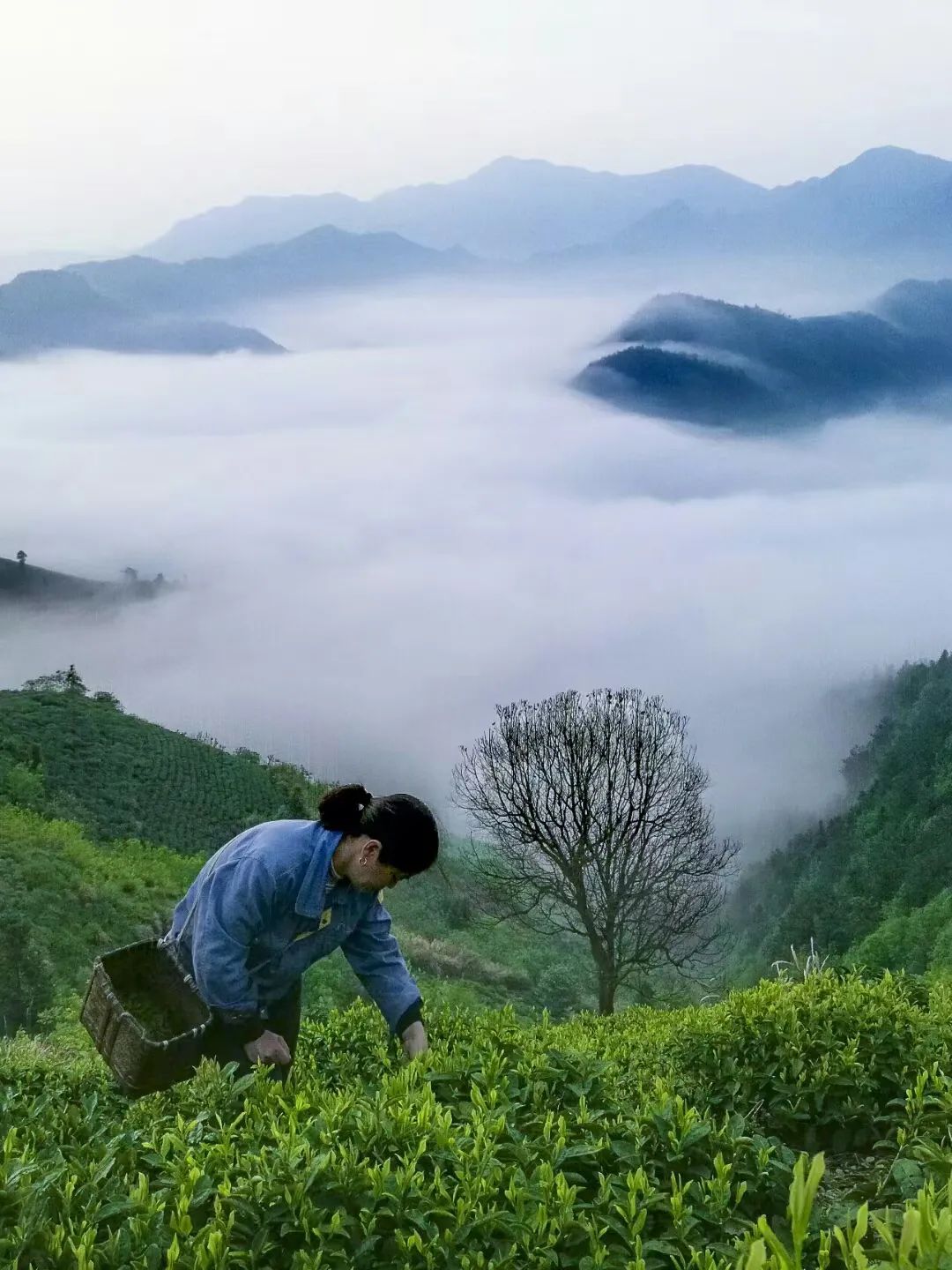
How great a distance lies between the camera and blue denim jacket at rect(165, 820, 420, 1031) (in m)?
2.77

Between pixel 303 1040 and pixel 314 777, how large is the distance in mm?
8766

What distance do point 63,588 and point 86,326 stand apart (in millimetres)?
Answer: 3194

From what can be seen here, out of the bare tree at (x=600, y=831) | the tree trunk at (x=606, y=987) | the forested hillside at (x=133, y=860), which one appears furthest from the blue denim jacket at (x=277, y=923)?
the tree trunk at (x=606, y=987)

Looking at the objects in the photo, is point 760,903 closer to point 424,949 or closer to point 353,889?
point 424,949

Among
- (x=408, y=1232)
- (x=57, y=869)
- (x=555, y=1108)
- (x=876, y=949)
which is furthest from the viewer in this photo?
(x=876, y=949)

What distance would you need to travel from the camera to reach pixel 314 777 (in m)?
12.1

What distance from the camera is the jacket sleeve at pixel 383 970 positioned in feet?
9.82

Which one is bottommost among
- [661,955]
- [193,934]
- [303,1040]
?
[661,955]

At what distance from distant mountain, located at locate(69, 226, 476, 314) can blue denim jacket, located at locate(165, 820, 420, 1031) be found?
11644 mm

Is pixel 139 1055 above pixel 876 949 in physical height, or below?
above

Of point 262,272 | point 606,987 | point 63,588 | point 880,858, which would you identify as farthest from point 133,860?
point 262,272

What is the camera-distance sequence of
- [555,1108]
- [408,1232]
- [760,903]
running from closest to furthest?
[408,1232]
[555,1108]
[760,903]

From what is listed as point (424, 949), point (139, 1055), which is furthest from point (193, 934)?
point (424, 949)

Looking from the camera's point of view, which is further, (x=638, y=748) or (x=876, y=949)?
(x=638, y=748)
